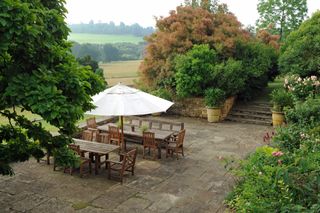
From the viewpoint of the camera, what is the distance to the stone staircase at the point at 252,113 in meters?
14.9

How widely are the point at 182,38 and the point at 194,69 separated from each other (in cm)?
246

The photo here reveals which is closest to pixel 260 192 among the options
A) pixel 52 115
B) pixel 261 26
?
pixel 52 115

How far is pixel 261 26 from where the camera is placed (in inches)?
1141

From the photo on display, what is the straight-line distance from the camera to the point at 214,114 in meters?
14.9

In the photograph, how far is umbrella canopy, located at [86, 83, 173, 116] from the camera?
856 centimetres

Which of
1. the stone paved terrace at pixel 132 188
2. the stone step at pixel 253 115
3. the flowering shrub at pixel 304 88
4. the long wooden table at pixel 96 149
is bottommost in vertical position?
the stone paved terrace at pixel 132 188

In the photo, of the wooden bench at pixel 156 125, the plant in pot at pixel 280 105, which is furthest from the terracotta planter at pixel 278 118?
the wooden bench at pixel 156 125

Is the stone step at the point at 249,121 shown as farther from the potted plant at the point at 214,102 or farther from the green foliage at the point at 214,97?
the green foliage at the point at 214,97

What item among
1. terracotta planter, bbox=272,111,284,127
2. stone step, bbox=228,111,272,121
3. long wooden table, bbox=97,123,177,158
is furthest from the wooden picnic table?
stone step, bbox=228,111,272,121

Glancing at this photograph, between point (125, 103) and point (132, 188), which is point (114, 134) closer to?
point (125, 103)

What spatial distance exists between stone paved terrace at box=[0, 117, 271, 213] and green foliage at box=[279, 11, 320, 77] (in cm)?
749

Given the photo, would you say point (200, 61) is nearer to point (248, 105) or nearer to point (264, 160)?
point (248, 105)

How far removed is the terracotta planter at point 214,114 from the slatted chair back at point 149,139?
599cm

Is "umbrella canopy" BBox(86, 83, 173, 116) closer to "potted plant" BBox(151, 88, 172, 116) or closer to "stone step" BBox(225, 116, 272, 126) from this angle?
"potted plant" BBox(151, 88, 172, 116)
